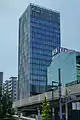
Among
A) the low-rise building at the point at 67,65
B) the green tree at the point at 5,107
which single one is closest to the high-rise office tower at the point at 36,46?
the low-rise building at the point at 67,65

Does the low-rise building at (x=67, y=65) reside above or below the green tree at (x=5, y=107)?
above

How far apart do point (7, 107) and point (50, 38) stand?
112 metres

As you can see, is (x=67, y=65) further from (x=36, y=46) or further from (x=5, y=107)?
(x=5, y=107)

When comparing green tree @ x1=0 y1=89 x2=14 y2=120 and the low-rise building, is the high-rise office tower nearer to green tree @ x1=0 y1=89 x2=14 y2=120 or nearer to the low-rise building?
the low-rise building

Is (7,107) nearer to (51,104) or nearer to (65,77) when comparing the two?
(51,104)

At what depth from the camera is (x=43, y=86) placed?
161 m

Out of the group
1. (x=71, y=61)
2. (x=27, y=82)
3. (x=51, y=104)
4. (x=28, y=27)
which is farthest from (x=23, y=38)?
(x=51, y=104)

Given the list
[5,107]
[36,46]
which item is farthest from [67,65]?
[5,107]

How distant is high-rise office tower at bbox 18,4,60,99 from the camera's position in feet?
527

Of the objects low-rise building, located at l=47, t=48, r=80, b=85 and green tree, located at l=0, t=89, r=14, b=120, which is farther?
low-rise building, located at l=47, t=48, r=80, b=85

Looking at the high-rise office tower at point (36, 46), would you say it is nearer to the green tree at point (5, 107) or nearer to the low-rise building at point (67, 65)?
the low-rise building at point (67, 65)

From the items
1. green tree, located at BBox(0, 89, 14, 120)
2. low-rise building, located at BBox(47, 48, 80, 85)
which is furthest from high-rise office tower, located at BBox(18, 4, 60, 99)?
green tree, located at BBox(0, 89, 14, 120)

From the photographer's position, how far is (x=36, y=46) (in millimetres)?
165625

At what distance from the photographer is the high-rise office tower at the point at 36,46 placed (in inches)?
6329
